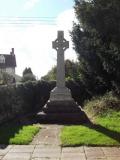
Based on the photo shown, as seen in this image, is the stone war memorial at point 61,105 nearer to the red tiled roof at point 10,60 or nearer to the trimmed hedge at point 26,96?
the trimmed hedge at point 26,96

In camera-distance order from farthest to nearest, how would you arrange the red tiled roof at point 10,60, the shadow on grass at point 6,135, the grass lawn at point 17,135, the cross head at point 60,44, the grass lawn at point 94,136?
1. the red tiled roof at point 10,60
2. the cross head at point 60,44
3. the grass lawn at point 17,135
4. the shadow on grass at point 6,135
5. the grass lawn at point 94,136

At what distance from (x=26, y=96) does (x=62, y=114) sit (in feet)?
23.7

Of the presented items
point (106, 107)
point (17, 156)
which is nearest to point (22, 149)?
point (17, 156)

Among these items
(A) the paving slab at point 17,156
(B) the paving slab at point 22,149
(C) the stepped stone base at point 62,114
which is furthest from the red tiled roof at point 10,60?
(A) the paving slab at point 17,156

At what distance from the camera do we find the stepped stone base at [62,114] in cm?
1972

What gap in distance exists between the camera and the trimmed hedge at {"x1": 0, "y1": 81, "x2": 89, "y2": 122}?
2038cm

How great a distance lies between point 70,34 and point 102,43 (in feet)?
50.6

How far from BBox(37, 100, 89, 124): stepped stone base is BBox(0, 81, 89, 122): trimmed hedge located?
5.63 feet

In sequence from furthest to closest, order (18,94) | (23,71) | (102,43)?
(23,71)
(18,94)
(102,43)

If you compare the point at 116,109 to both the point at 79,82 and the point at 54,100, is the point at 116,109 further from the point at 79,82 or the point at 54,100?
the point at 79,82

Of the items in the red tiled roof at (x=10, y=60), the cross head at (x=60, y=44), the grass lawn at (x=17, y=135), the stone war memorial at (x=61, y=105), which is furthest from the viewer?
the red tiled roof at (x=10, y=60)

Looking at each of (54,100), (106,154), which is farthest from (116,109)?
(106,154)

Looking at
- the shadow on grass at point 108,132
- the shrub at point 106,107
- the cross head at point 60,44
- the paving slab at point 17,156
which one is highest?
the cross head at point 60,44

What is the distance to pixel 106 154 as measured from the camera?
35.7 feet
